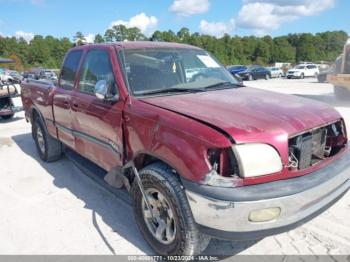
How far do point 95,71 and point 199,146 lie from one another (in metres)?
2.13

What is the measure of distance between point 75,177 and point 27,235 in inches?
65.3

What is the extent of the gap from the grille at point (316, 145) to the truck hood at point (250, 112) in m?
0.10

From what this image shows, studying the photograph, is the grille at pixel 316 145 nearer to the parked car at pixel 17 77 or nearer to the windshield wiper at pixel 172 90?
the windshield wiper at pixel 172 90

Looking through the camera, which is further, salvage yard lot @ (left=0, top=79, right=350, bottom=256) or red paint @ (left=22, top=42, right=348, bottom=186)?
salvage yard lot @ (left=0, top=79, right=350, bottom=256)

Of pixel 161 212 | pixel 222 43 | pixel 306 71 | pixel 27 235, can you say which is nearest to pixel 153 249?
pixel 161 212

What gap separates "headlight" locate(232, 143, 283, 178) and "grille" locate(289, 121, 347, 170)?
21cm

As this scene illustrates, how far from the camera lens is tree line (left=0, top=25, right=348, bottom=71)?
6900 centimetres

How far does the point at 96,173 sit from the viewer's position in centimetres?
466

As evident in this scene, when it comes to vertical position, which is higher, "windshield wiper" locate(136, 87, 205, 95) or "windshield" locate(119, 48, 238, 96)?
"windshield" locate(119, 48, 238, 96)

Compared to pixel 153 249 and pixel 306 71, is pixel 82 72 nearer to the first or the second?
pixel 153 249

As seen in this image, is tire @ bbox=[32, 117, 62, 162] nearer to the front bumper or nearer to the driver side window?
the driver side window

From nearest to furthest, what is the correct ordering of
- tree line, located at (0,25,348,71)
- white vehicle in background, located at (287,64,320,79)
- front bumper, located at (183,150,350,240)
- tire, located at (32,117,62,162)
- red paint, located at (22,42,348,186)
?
front bumper, located at (183,150,350,240) → red paint, located at (22,42,348,186) → tire, located at (32,117,62,162) → white vehicle in background, located at (287,64,320,79) → tree line, located at (0,25,348,71)

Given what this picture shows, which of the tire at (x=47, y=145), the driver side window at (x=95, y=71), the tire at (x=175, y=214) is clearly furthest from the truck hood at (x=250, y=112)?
the tire at (x=47, y=145)

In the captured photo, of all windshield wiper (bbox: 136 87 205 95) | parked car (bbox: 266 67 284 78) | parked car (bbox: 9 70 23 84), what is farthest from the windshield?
parked car (bbox: 266 67 284 78)
